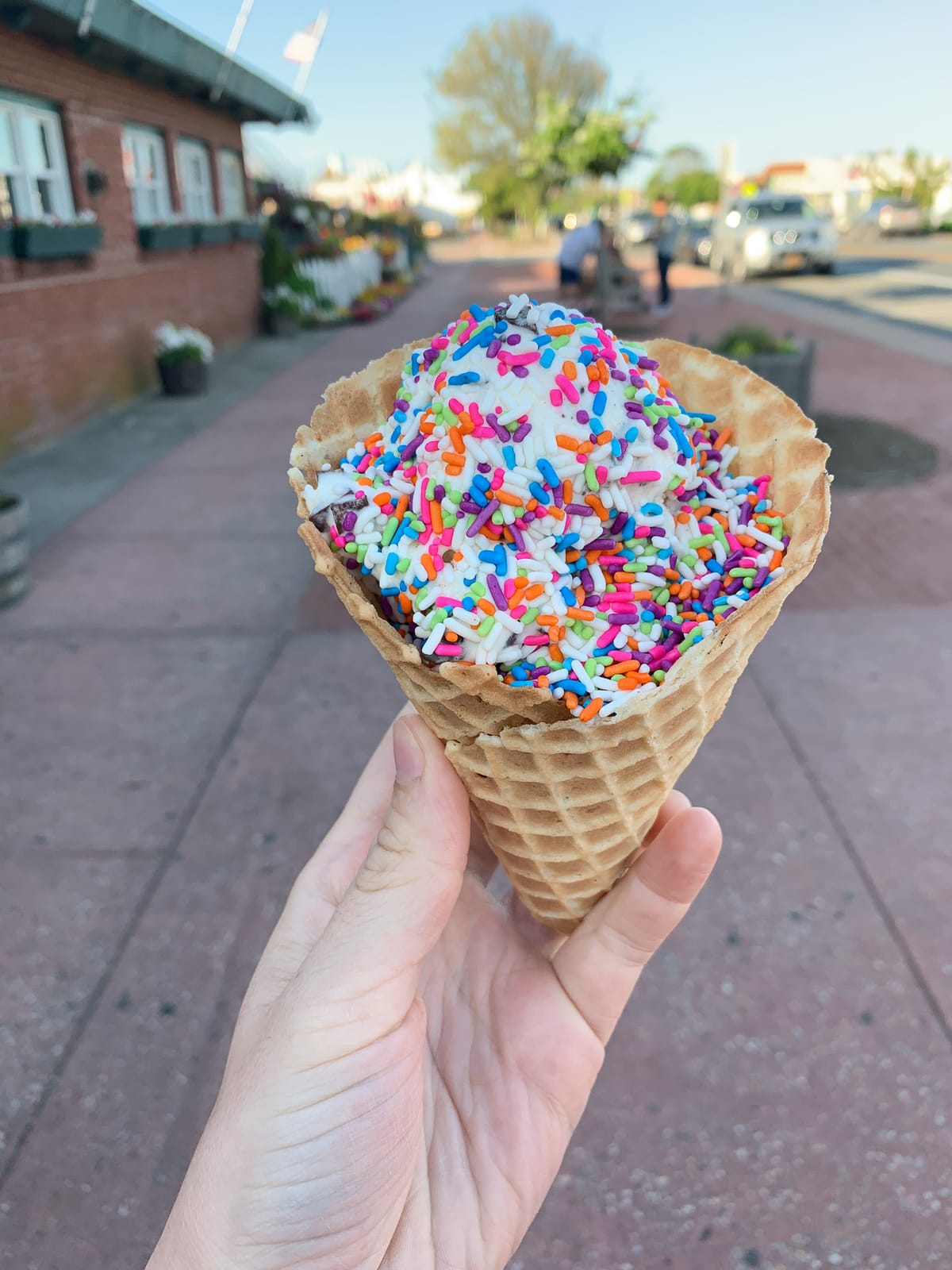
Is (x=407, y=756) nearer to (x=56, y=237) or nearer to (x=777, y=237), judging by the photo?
(x=56, y=237)

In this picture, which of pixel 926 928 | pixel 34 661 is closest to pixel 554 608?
pixel 926 928

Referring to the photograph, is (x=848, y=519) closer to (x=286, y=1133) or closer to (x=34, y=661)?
(x=34, y=661)

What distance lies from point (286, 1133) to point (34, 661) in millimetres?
4364

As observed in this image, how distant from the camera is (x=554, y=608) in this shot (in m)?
→ 1.79

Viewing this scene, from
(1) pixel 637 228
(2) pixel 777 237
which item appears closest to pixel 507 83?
(1) pixel 637 228

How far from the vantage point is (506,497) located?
178 centimetres

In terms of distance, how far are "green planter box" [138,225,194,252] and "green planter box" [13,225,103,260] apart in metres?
1.58

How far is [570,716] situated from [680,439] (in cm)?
68

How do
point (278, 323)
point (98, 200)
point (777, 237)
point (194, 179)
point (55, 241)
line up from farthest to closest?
point (777, 237)
point (278, 323)
point (194, 179)
point (98, 200)
point (55, 241)

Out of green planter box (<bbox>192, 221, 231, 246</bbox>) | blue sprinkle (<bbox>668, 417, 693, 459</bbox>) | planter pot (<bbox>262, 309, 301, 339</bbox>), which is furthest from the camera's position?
planter pot (<bbox>262, 309, 301, 339</bbox>)

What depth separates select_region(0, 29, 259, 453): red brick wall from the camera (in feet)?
31.2

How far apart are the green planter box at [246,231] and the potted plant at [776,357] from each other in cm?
1056

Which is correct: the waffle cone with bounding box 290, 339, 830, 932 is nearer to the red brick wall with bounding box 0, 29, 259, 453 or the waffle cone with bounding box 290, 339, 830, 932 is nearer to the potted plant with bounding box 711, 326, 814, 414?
the potted plant with bounding box 711, 326, 814, 414

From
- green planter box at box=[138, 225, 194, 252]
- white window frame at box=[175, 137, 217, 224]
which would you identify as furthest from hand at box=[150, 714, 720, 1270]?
white window frame at box=[175, 137, 217, 224]
